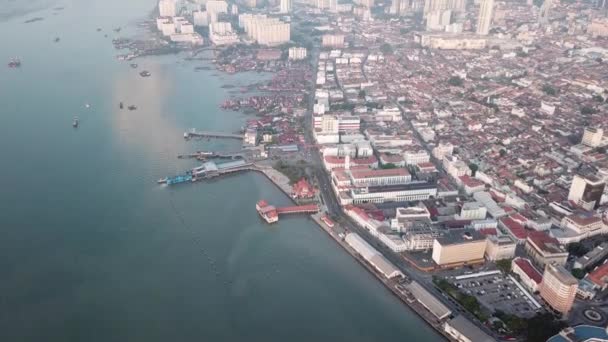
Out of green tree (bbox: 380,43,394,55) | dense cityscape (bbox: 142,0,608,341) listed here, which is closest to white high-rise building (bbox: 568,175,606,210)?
dense cityscape (bbox: 142,0,608,341)

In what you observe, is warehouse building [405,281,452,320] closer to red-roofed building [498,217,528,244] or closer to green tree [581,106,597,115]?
red-roofed building [498,217,528,244]

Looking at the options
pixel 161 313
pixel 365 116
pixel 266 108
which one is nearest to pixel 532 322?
pixel 161 313

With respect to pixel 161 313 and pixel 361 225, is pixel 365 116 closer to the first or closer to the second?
pixel 361 225

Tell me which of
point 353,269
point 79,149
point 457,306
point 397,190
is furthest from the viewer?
point 79,149

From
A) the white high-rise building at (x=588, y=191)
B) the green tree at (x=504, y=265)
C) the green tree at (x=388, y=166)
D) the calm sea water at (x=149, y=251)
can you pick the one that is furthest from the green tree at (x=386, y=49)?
the green tree at (x=504, y=265)

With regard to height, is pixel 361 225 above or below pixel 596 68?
below

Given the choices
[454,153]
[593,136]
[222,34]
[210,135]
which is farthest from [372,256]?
[222,34]
